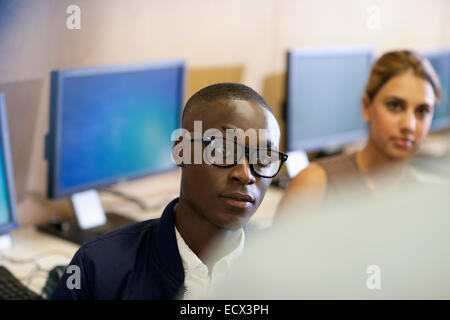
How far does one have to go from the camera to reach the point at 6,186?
4.52ft

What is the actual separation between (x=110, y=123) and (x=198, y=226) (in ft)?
2.87

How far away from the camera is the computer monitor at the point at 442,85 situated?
2.56m

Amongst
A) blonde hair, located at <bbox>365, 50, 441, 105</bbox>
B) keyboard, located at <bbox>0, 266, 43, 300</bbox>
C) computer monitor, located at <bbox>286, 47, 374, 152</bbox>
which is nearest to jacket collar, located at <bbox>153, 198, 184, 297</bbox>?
keyboard, located at <bbox>0, 266, 43, 300</bbox>

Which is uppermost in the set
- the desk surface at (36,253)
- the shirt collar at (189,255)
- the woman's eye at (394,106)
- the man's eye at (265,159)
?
the woman's eye at (394,106)

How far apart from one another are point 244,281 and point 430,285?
221 mm

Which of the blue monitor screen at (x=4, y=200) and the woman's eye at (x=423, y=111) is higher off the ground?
the woman's eye at (x=423, y=111)

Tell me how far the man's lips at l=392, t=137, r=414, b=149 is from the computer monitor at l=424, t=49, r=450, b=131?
Answer: 4.55 feet

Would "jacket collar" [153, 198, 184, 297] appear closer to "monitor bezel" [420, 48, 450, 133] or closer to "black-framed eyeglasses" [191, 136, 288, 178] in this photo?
"black-framed eyeglasses" [191, 136, 288, 178]

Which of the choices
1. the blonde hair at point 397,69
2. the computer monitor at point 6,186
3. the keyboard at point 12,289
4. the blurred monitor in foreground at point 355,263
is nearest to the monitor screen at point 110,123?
the computer monitor at point 6,186

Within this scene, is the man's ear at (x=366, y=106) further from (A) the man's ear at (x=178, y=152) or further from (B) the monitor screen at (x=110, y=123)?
(A) the man's ear at (x=178, y=152)

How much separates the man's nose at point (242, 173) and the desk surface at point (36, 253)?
619mm

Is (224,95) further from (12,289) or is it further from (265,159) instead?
(12,289)

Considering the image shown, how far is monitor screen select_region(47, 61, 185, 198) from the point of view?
1.44 metres

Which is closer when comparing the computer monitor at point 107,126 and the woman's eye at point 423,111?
the woman's eye at point 423,111
